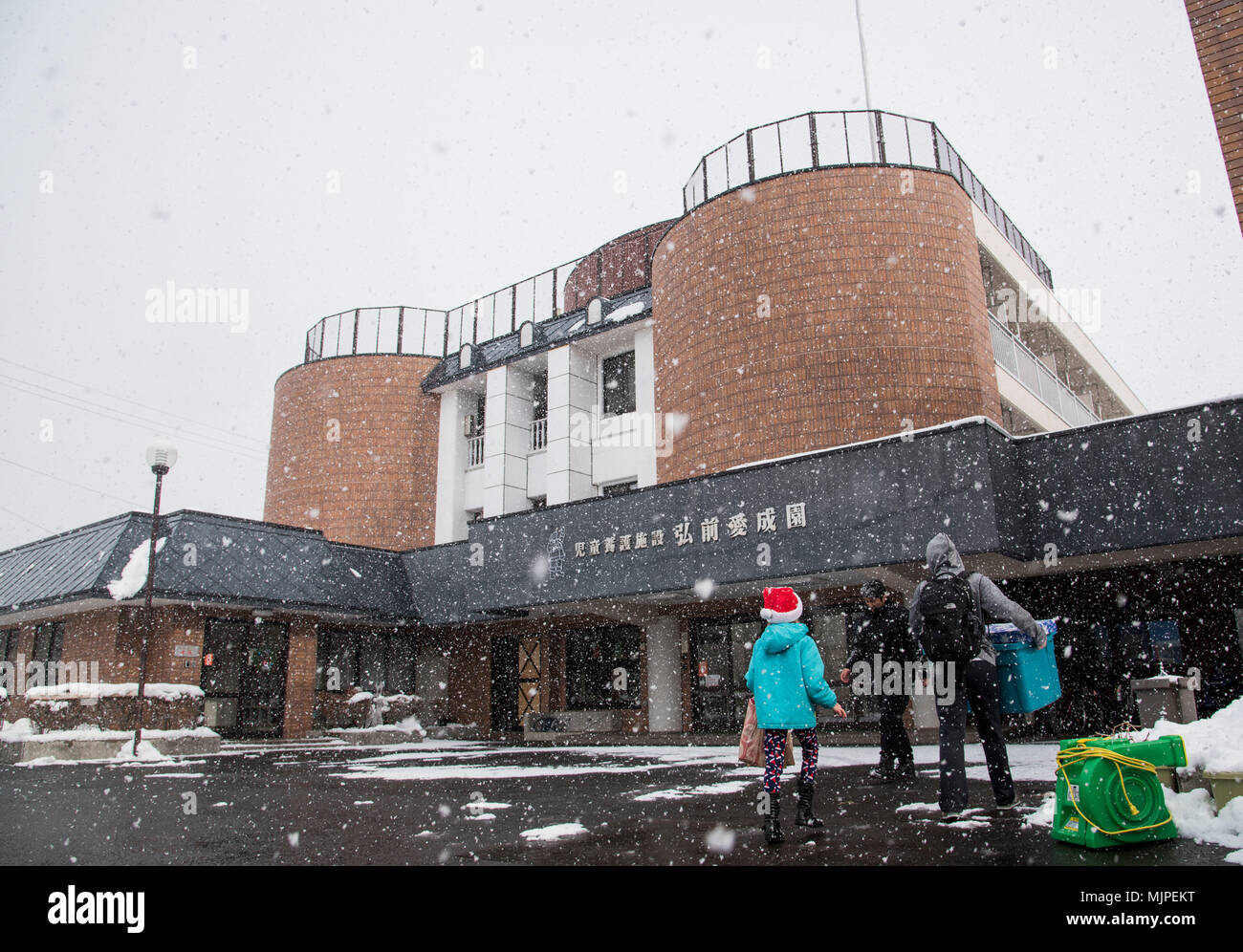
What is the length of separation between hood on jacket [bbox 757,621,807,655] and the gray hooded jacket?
820 millimetres

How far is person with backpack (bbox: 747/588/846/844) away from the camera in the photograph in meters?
5.00

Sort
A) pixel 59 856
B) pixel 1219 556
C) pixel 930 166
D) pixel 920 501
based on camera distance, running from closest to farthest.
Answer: pixel 59 856
pixel 920 501
pixel 1219 556
pixel 930 166

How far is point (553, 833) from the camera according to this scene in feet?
A: 17.3

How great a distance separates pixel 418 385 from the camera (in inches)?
1021

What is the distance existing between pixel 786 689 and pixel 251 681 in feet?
60.8

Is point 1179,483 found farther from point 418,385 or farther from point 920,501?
point 418,385

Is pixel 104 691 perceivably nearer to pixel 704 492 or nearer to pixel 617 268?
pixel 704 492

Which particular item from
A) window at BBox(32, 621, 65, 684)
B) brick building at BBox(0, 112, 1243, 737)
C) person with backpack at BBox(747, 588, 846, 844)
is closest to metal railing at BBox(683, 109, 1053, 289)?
brick building at BBox(0, 112, 1243, 737)

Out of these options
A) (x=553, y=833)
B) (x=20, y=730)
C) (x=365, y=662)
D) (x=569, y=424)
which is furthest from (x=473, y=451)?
(x=553, y=833)

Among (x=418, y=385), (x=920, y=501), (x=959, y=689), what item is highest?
(x=418, y=385)

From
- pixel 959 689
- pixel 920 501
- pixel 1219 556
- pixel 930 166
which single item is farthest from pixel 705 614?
pixel 959 689

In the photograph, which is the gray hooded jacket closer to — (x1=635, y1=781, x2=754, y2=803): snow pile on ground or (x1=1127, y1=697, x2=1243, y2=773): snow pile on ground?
(x1=1127, y1=697, x2=1243, y2=773): snow pile on ground

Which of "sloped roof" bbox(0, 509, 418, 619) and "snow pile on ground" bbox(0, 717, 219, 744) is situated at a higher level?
"sloped roof" bbox(0, 509, 418, 619)
